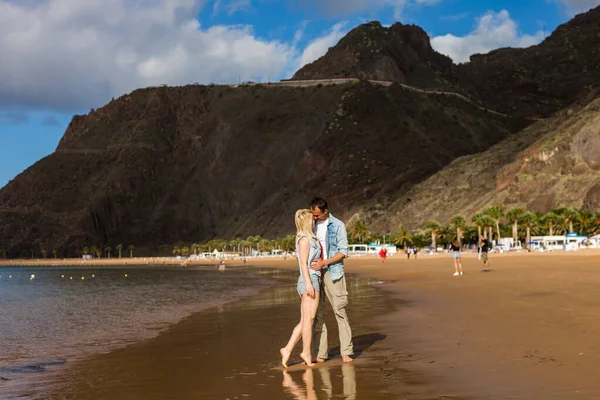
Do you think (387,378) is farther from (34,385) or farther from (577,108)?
(577,108)

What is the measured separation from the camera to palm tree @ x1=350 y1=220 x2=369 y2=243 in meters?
119

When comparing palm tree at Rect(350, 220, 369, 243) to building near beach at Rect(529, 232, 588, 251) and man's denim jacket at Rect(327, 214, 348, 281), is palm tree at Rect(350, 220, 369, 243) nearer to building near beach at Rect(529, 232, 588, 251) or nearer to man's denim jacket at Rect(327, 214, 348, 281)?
building near beach at Rect(529, 232, 588, 251)

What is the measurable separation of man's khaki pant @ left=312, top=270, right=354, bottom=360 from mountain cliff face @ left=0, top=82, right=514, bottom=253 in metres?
130

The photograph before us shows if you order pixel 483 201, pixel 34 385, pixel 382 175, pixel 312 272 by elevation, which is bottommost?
pixel 34 385

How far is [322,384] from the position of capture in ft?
28.0

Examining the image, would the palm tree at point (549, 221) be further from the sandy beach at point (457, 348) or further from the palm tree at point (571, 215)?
the sandy beach at point (457, 348)

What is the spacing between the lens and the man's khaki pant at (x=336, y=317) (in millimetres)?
10219

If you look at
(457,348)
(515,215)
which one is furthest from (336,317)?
(515,215)

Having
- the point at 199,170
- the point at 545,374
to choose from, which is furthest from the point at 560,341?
the point at 199,170

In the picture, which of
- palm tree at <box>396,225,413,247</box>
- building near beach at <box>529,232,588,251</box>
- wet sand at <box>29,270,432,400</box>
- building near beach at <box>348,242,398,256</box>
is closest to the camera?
wet sand at <box>29,270,432,400</box>

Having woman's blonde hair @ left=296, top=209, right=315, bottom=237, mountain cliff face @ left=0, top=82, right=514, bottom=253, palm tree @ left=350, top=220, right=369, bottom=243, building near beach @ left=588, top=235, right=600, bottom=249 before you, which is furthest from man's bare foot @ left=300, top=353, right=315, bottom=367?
mountain cliff face @ left=0, top=82, right=514, bottom=253

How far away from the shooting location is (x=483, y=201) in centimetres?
10600

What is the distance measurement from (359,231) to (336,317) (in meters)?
109

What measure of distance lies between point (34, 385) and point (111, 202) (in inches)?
7369
